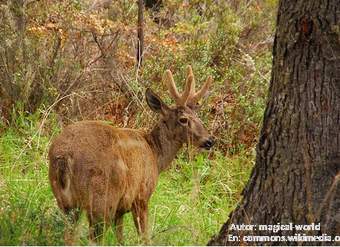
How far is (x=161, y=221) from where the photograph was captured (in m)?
8.12

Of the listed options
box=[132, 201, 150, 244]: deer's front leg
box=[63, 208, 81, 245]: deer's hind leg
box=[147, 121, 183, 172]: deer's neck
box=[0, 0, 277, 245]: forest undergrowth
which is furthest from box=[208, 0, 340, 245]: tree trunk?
box=[147, 121, 183, 172]: deer's neck

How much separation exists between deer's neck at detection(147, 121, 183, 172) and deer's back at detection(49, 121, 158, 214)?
1.05 m

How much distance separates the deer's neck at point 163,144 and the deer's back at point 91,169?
1.05 m

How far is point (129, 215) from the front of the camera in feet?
27.4

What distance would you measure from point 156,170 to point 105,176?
1.36 metres

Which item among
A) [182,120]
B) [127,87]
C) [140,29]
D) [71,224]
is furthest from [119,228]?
[140,29]

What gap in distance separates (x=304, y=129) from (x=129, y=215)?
2.87 m

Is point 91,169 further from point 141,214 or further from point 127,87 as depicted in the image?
point 127,87

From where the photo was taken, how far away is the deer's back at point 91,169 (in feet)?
22.4

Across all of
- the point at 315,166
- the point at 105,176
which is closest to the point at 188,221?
the point at 105,176

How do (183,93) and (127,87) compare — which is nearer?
(183,93)

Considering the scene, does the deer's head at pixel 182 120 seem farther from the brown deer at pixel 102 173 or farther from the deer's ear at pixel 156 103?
the brown deer at pixel 102 173

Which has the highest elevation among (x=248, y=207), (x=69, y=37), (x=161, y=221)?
(x=69, y=37)

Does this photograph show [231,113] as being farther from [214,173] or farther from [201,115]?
[214,173]
